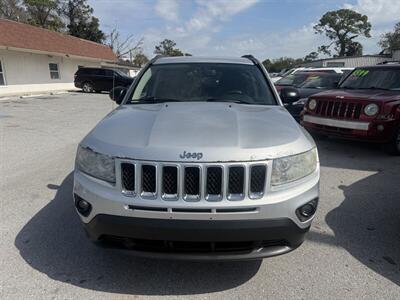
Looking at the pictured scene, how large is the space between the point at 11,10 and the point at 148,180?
49.8 m

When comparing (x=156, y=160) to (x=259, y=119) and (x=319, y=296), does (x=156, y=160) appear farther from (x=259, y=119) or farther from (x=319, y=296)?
(x=319, y=296)

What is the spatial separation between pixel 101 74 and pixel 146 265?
2297 centimetres

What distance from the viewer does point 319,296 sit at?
2.58 m

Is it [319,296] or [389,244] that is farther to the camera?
[389,244]

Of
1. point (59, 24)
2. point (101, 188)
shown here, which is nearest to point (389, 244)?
point (101, 188)

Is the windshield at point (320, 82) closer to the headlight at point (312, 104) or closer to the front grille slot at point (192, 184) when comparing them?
the headlight at point (312, 104)

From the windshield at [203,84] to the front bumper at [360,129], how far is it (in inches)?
125

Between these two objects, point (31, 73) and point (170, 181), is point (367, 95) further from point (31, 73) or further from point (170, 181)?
point (31, 73)

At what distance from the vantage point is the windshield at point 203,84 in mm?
3807

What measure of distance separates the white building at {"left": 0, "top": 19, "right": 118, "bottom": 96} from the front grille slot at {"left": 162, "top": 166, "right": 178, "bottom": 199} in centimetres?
2049

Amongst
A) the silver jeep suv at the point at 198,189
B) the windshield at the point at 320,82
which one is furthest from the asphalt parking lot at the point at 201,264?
the windshield at the point at 320,82

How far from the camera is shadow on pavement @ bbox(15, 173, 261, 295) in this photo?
2.70 m

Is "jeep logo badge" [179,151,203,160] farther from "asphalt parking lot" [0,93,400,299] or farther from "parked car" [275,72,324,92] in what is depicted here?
"parked car" [275,72,324,92]

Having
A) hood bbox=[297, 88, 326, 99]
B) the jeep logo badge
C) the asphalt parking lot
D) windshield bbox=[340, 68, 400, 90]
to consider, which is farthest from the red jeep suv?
the jeep logo badge
